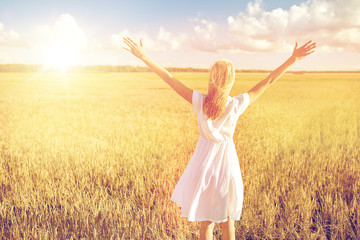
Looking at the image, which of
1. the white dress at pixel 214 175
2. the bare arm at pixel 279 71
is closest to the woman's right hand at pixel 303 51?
the bare arm at pixel 279 71

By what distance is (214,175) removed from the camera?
2.26m

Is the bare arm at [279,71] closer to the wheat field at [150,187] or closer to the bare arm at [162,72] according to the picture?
the bare arm at [162,72]

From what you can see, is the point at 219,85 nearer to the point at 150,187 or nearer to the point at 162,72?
the point at 162,72

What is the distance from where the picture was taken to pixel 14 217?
3.07 m

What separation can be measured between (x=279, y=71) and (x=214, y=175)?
1.11m

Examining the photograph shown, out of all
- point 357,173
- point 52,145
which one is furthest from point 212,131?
point 52,145

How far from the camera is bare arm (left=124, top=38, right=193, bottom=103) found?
2.25m

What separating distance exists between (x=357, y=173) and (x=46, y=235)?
465 cm

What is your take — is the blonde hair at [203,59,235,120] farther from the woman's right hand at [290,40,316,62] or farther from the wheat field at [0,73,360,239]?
the wheat field at [0,73,360,239]

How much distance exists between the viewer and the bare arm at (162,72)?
225cm

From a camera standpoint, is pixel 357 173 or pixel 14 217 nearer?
pixel 14 217

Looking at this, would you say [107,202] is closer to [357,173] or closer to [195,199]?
[195,199]

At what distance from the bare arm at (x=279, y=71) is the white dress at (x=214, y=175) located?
0.12 m

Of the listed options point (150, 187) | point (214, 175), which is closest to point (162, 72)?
point (214, 175)
